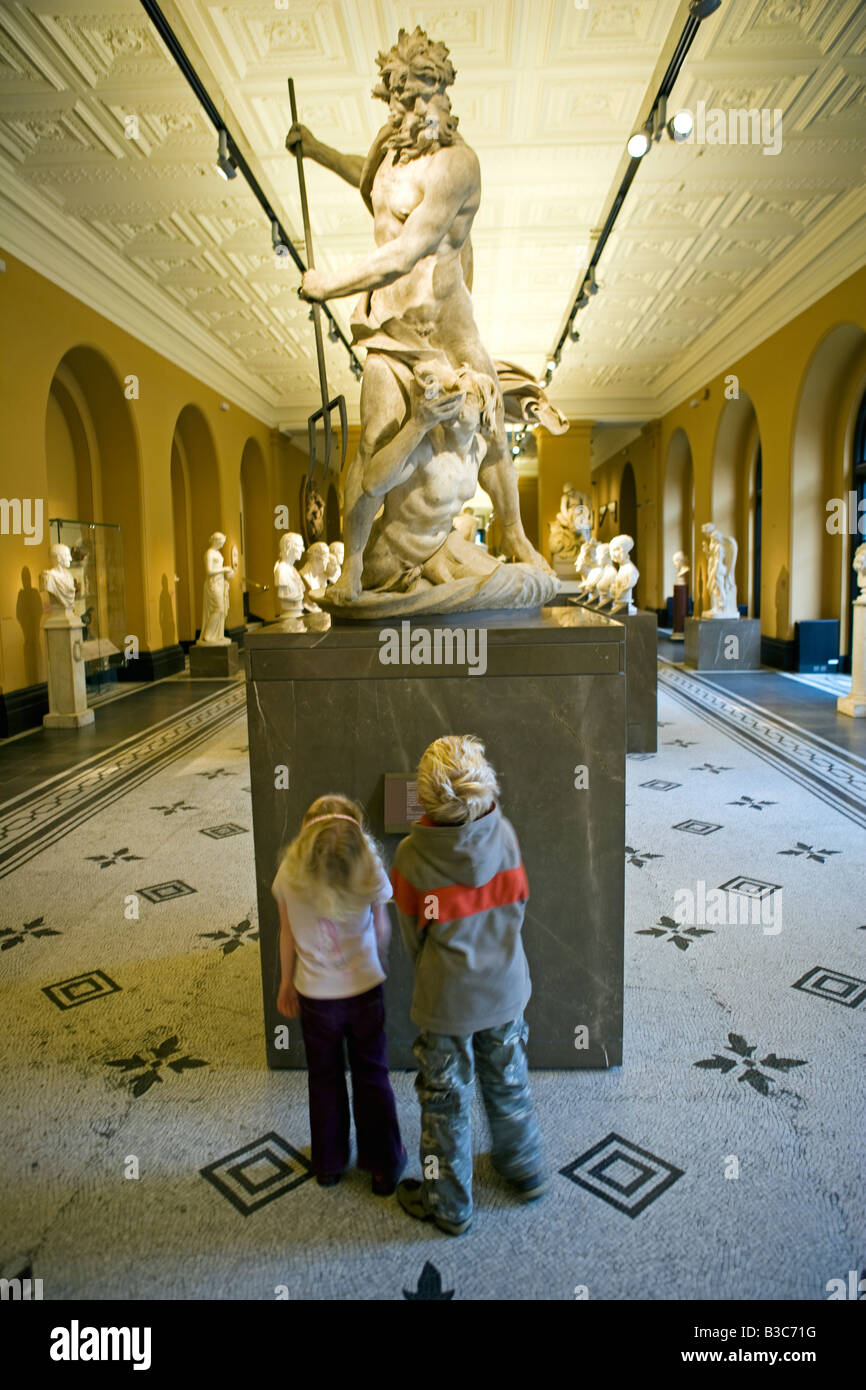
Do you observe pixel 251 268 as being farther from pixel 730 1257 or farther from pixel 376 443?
pixel 730 1257

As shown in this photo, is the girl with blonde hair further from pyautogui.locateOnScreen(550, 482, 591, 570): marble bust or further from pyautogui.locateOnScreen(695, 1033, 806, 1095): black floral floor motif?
pyautogui.locateOnScreen(550, 482, 591, 570): marble bust

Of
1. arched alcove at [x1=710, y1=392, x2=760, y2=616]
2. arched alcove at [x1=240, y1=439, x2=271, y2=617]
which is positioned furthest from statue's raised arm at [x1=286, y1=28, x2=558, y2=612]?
arched alcove at [x1=240, y1=439, x2=271, y2=617]

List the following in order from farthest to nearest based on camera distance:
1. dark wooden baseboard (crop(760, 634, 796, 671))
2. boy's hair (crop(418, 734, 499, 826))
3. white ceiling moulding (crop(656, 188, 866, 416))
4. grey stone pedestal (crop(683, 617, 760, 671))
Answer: grey stone pedestal (crop(683, 617, 760, 671)) → dark wooden baseboard (crop(760, 634, 796, 671)) → white ceiling moulding (crop(656, 188, 866, 416)) → boy's hair (crop(418, 734, 499, 826))

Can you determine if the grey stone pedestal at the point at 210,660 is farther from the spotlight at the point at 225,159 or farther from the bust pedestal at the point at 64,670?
the spotlight at the point at 225,159

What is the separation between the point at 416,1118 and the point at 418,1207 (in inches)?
14.6

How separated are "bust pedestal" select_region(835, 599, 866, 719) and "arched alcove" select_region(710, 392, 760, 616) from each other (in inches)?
290

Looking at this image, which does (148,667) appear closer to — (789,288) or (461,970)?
(789,288)

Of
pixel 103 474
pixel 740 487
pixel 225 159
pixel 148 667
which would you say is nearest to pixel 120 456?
pixel 103 474

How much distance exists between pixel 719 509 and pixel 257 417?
9.30 metres

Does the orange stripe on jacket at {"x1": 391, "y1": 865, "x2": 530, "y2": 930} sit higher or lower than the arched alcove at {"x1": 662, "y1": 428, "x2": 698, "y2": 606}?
lower

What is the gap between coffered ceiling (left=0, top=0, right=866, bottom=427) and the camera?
20.1 feet

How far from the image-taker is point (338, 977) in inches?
77.7

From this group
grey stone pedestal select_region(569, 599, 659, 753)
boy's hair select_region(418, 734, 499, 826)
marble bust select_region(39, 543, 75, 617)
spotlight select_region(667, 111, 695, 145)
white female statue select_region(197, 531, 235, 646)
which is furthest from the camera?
white female statue select_region(197, 531, 235, 646)

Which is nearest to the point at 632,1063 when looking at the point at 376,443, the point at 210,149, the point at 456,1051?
the point at 456,1051
